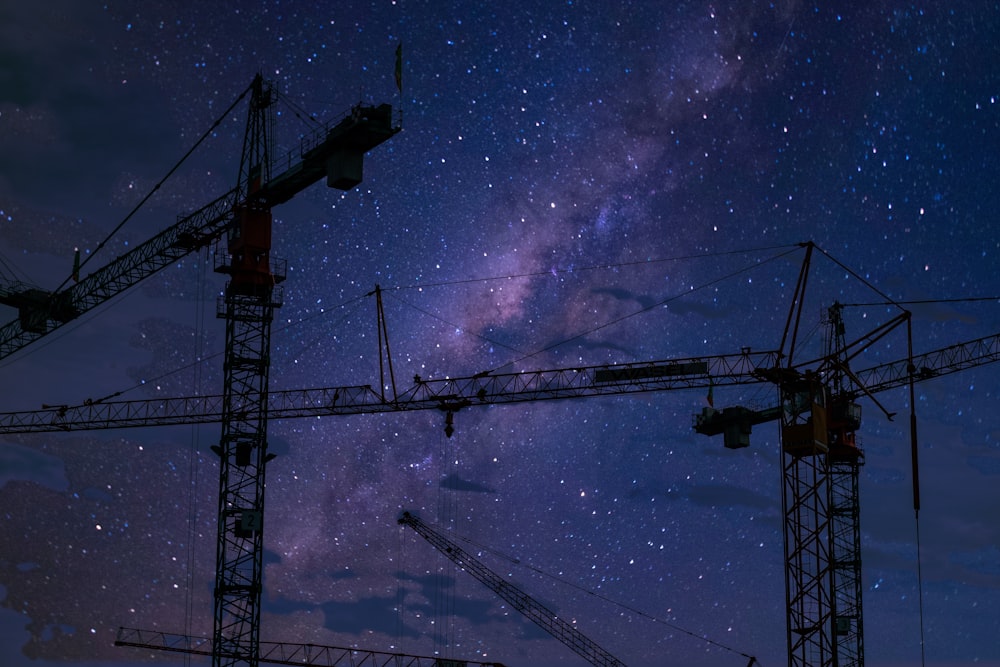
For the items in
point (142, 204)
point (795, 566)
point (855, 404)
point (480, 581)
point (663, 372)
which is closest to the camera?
point (795, 566)

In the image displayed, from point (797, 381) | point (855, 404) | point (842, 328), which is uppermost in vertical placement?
point (842, 328)

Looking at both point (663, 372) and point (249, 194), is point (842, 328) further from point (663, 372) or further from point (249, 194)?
point (249, 194)

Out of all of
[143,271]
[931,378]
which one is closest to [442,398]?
[143,271]

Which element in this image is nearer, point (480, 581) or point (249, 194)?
point (249, 194)

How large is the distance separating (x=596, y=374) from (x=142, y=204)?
38.1 m

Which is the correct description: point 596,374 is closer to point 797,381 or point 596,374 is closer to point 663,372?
point 663,372

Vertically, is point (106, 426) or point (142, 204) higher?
point (142, 204)

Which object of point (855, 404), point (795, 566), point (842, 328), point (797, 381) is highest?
point (842, 328)

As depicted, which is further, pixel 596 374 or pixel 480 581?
pixel 480 581

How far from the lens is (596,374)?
9694 cm

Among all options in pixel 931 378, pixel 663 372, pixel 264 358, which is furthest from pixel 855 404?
pixel 264 358

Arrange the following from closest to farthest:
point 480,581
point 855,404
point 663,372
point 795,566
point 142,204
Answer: point 795,566 → point 142,204 → point 663,372 → point 855,404 → point 480,581

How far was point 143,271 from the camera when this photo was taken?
87.4 m

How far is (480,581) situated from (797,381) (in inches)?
3580
